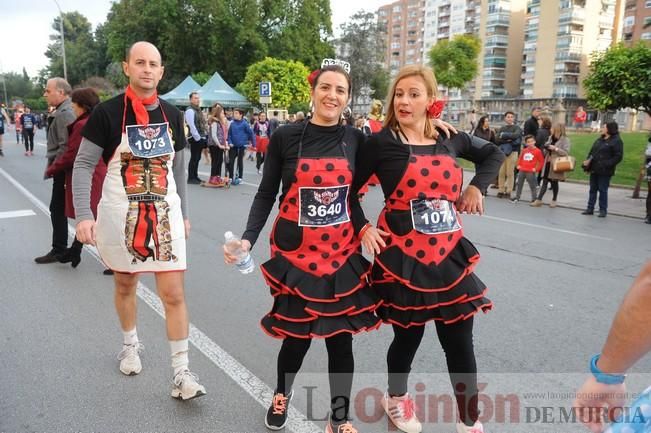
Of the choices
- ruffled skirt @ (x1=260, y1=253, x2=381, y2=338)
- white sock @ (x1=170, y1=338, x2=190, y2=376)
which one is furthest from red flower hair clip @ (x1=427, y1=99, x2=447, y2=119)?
white sock @ (x1=170, y1=338, x2=190, y2=376)

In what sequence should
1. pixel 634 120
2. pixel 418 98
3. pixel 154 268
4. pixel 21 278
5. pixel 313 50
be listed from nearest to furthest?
pixel 418 98 < pixel 154 268 < pixel 21 278 < pixel 634 120 < pixel 313 50

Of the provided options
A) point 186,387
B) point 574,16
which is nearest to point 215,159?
point 186,387

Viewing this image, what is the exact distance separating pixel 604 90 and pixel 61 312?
12.5 metres

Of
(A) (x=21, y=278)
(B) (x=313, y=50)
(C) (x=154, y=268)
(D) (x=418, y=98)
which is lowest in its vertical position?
(A) (x=21, y=278)

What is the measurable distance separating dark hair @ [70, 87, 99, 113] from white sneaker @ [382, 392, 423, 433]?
399 cm

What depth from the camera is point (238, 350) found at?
3756mm

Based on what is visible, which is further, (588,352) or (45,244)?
(45,244)

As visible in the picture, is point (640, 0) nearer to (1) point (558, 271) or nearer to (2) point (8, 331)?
(1) point (558, 271)

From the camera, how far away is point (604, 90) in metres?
12.3

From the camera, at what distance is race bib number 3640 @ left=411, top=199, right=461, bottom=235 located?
260cm

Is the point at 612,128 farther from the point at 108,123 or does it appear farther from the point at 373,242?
the point at 108,123

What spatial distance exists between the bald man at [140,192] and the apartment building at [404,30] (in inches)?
5124

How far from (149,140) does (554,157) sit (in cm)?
1067

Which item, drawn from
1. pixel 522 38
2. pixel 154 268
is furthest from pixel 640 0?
pixel 154 268
